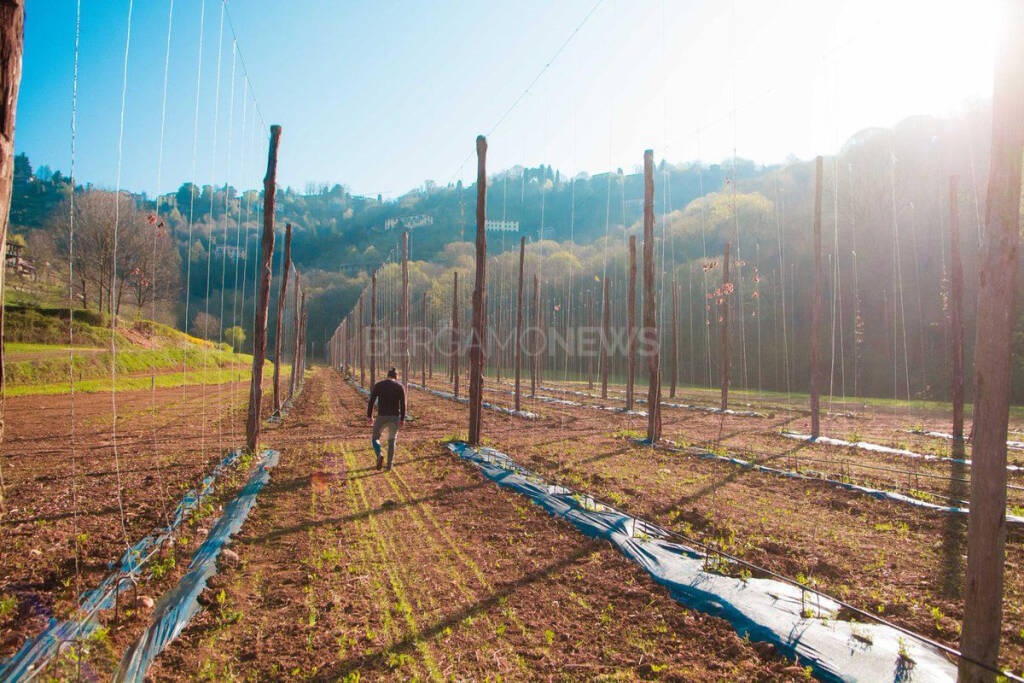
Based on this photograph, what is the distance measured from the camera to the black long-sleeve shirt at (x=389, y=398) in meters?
10.7

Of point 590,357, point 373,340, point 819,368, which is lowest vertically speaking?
point 819,368

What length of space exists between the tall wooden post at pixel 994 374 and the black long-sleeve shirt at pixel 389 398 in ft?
28.7

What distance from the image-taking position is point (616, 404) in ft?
88.5

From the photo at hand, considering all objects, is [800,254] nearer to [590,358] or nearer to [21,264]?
[590,358]

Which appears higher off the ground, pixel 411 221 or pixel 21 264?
pixel 411 221

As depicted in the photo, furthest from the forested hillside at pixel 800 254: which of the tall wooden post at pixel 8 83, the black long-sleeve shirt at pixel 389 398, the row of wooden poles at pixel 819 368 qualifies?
the tall wooden post at pixel 8 83

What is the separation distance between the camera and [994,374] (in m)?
3.14

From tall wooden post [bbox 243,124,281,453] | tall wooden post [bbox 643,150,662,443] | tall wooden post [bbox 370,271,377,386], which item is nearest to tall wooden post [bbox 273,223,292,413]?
tall wooden post [bbox 370,271,377,386]

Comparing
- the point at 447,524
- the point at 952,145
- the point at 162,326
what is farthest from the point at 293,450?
the point at 952,145

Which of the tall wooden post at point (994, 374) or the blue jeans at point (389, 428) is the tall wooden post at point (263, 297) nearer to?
the blue jeans at point (389, 428)

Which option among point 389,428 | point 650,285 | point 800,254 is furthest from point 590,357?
point 800,254

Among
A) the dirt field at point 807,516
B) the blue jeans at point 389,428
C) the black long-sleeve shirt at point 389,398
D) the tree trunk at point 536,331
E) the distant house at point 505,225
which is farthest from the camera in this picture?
the distant house at point 505,225

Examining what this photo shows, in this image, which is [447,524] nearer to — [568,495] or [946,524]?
[568,495]

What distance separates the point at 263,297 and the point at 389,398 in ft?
15.1
